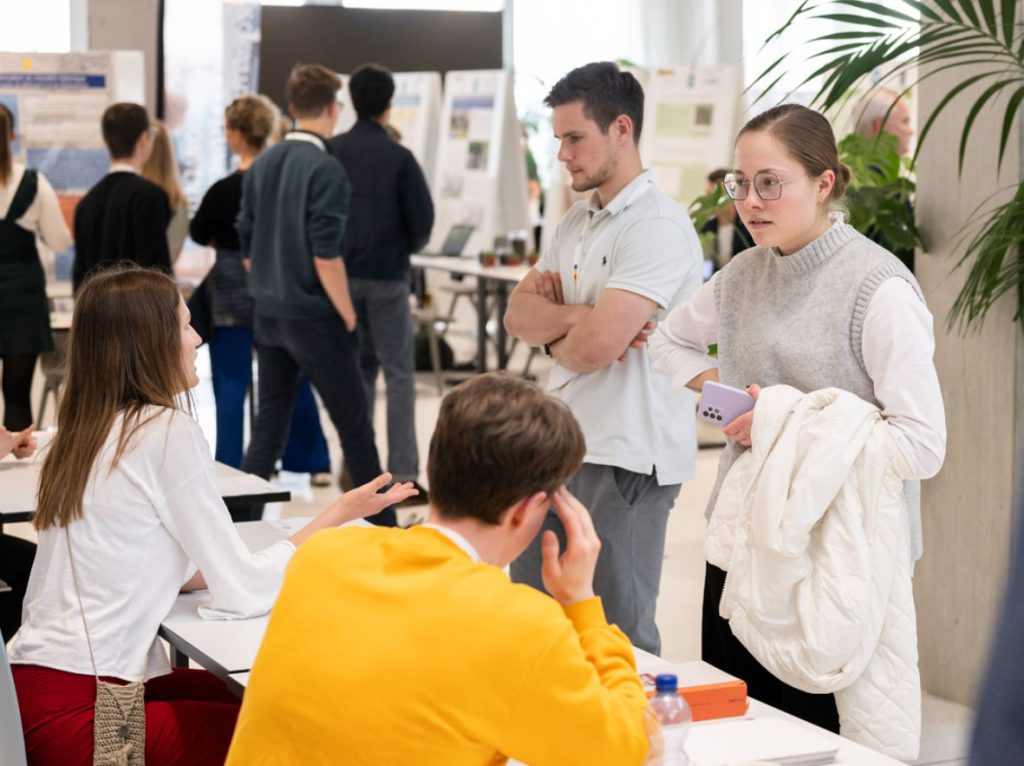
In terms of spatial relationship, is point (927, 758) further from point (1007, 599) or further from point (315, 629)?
point (1007, 599)

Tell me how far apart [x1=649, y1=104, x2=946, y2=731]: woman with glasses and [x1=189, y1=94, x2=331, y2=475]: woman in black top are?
3.43 metres

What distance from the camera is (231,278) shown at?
584 cm

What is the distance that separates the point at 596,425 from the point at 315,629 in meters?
1.51

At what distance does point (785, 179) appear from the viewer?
242cm

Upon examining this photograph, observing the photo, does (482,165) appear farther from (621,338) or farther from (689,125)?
(621,338)

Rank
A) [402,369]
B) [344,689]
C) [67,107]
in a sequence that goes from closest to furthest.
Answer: [344,689] → [402,369] → [67,107]

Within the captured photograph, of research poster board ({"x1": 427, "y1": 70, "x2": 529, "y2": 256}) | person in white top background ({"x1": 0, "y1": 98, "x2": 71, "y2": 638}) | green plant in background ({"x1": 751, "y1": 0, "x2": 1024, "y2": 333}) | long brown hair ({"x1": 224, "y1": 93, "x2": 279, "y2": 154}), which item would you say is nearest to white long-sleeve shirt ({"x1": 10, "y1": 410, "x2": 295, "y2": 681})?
green plant in background ({"x1": 751, "y1": 0, "x2": 1024, "y2": 333})

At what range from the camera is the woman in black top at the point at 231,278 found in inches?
227

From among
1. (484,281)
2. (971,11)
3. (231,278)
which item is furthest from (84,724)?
(484,281)

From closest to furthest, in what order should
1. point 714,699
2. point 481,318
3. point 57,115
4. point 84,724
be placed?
point 714,699
point 84,724
point 57,115
point 481,318

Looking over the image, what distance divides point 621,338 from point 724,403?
58cm

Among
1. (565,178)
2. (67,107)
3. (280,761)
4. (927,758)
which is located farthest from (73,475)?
(565,178)

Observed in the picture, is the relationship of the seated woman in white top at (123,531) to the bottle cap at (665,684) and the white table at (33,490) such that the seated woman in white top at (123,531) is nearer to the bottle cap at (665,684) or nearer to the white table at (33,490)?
the bottle cap at (665,684)

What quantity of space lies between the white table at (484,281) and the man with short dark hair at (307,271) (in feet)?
10.5
